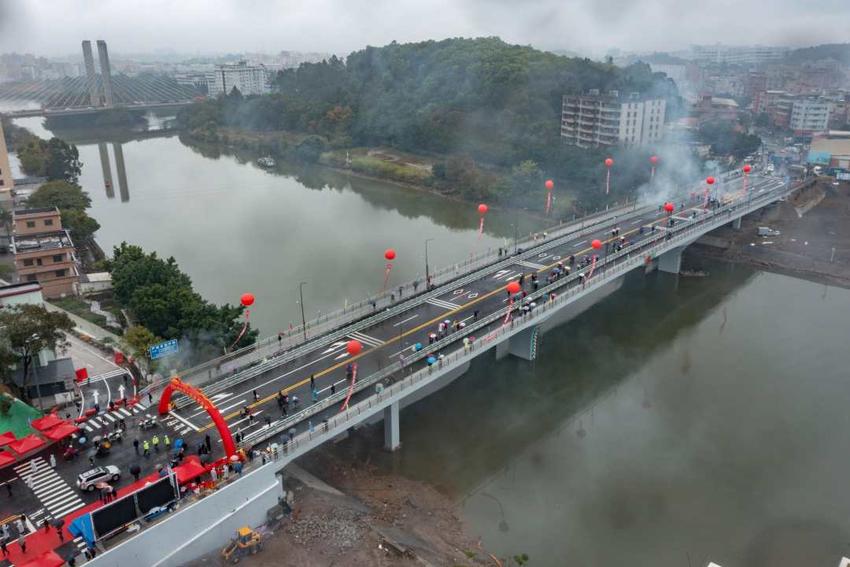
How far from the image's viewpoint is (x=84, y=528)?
12273 millimetres

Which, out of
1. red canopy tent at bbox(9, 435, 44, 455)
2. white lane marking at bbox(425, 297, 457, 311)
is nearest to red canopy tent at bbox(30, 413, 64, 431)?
red canopy tent at bbox(9, 435, 44, 455)

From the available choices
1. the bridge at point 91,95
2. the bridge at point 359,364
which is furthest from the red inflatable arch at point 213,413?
the bridge at point 91,95

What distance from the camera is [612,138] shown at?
161 ft

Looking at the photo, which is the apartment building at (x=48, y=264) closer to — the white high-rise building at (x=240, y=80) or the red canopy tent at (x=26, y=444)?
the red canopy tent at (x=26, y=444)

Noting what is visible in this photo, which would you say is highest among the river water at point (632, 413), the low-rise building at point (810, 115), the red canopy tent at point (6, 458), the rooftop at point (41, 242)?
the low-rise building at point (810, 115)

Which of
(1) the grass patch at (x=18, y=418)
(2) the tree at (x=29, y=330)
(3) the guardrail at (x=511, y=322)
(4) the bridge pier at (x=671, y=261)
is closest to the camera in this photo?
(1) the grass patch at (x=18, y=418)

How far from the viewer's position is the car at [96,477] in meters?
13.8

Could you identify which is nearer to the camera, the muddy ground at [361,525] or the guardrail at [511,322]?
the muddy ground at [361,525]

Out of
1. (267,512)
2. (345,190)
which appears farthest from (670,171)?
(267,512)

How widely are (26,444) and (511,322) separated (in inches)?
527

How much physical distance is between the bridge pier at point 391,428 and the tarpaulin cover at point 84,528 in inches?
305

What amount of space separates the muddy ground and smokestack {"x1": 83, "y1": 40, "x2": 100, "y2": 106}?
3232 inches

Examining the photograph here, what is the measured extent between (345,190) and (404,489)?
36763 millimetres

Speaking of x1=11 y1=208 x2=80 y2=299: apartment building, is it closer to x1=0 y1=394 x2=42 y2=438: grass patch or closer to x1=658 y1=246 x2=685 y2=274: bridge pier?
x1=0 y1=394 x2=42 y2=438: grass patch
